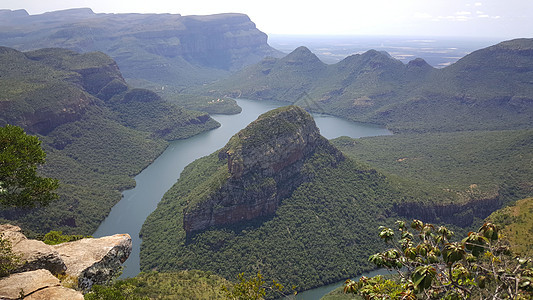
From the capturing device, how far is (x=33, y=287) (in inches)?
635

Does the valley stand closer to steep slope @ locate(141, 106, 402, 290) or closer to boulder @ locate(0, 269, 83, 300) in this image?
steep slope @ locate(141, 106, 402, 290)

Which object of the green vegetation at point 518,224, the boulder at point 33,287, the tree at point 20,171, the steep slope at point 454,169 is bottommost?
the steep slope at point 454,169

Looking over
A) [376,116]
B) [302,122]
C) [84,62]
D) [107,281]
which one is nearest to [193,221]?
[302,122]

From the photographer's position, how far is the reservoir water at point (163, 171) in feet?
255

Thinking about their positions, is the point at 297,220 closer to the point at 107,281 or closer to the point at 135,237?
the point at 135,237

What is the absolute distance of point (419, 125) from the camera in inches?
6447

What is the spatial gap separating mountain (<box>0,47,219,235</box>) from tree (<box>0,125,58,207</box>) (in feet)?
175

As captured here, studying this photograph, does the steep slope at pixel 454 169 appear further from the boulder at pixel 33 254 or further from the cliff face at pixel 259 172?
the boulder at pixel 33 254

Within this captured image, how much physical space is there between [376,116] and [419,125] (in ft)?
93.9

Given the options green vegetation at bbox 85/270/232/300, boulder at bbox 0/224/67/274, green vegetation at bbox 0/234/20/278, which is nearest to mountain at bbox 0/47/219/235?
green vegetation at bbox 85/270/232/300

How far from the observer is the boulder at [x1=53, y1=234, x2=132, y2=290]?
2073 centimetres

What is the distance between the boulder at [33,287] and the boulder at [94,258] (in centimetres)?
325

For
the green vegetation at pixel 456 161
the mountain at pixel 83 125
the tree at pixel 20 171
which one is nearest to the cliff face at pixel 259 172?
the green vegetation at pixel 456 161

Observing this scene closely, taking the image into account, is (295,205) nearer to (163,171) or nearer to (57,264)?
(57,264)
